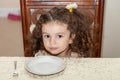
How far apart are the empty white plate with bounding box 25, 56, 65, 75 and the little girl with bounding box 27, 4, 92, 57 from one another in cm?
28

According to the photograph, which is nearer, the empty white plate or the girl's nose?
the empty white plate

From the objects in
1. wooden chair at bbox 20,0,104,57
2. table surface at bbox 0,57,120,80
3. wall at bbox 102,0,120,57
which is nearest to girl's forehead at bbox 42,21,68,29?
table surface at bbox 0,57,120,80

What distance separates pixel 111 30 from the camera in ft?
6.35

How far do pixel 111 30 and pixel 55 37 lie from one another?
2.81ft

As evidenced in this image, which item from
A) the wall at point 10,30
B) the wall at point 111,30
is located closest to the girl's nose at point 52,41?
the wall at point 111,30

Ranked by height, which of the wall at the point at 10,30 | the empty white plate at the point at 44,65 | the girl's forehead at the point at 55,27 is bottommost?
the wall at the point at 10,30

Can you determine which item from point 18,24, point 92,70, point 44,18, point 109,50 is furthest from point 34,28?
point 18,24

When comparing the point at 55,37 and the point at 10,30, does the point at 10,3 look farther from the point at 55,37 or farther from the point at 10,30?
the point at 55,37

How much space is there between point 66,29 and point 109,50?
0.83m

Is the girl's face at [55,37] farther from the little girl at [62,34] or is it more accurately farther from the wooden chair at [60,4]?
the wooden chair at [60,4]

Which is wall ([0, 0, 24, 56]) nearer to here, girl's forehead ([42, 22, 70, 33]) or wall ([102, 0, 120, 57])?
wall ([102, 0, 120, 57])

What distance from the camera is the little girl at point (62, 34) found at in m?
1.23

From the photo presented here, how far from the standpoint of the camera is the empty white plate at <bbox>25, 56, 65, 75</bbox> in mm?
853

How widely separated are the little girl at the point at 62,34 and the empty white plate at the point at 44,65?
0.28 m
